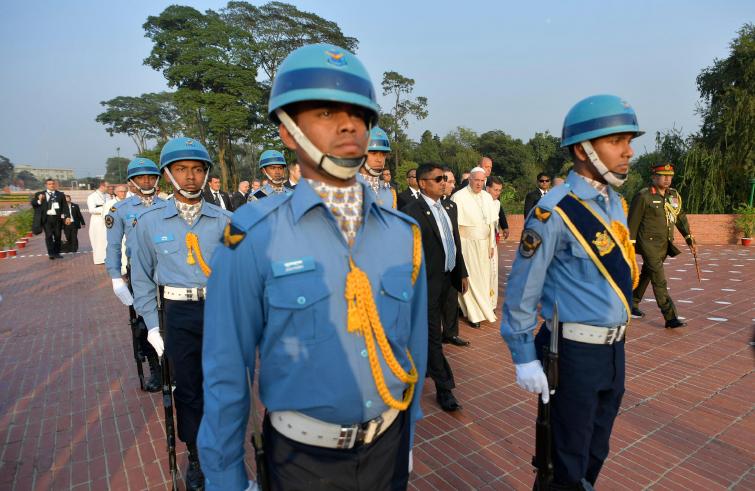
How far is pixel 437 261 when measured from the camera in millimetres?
4488

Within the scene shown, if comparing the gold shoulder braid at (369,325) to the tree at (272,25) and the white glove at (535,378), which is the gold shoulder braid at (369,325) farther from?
the tree at (272,25)

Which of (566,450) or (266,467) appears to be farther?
(566,450)

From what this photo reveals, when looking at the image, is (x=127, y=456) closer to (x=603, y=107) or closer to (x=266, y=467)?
(x=266, y=467)

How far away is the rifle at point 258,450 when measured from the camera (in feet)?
4.75

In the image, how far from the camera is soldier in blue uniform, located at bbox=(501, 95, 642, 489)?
2.29m

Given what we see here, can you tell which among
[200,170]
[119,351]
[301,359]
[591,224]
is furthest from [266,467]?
[119,351]

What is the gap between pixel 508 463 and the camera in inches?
131

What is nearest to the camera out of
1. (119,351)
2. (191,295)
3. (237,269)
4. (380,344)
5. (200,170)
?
(237,269)

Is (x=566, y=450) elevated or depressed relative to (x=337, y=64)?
depressed

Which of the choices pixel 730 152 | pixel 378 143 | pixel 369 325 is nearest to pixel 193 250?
pixel 369 325

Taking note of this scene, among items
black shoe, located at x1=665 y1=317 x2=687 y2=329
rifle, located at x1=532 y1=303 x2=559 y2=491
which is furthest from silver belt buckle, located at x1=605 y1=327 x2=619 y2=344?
black shoe, located at x1=665 y1=317 x2=687 y2=329

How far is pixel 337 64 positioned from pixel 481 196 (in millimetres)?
5732

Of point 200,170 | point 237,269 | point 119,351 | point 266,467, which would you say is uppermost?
point 200,170

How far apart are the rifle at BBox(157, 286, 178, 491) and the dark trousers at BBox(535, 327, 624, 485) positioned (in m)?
2.38
